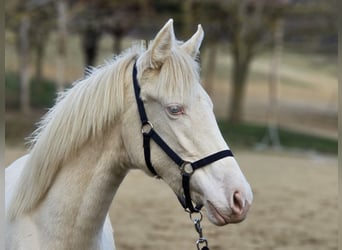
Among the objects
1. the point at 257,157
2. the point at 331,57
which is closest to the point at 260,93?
the point at 331,57

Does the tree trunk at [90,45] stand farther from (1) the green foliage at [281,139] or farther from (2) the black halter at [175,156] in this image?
(2) the black halter at [175,156]

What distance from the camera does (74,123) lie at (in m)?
2.52

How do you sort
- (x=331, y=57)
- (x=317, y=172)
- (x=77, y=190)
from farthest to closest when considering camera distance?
(x=331, y=57) < (x=317, y=172) < (x=77, y=190)

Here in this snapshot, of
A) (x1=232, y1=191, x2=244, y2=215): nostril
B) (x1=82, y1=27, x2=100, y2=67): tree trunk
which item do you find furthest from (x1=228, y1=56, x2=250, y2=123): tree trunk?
(x1=232, y1=191, x2=244, y2=215): nostril

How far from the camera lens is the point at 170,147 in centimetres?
235

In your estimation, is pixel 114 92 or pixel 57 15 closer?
pixel 114 92

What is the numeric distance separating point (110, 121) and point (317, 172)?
36.2 feet

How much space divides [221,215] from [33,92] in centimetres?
2569

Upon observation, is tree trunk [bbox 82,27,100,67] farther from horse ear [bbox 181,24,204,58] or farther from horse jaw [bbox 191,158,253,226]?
horse jaw [bbox 191,158,253,226]

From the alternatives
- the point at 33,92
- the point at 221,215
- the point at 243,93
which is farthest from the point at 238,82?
the point at 221,215

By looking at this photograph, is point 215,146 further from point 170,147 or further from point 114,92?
point 114,92

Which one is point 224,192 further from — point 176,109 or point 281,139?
point 281,139

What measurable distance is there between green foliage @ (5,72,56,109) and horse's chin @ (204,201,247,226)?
21380 millimetres

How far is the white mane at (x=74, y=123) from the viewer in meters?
2.50
